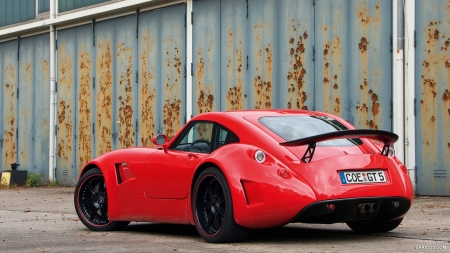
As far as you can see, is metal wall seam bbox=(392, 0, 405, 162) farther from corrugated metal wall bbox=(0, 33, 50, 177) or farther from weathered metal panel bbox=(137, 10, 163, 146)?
corrugated metal wall bbox=(0, 33, 50, 177)

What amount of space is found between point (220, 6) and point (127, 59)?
10.5 ft

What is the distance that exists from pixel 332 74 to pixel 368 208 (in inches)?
307

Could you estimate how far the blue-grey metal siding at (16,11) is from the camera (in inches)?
885

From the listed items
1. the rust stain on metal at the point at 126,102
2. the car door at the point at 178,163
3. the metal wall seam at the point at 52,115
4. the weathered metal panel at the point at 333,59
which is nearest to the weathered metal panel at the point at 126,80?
the rust stain on metal at the point at 126,102

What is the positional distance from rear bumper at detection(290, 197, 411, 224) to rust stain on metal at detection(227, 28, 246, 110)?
916 cm

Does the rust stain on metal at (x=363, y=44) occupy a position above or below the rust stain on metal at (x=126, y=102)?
above

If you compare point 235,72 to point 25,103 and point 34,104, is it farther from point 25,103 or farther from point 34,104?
point 25,103

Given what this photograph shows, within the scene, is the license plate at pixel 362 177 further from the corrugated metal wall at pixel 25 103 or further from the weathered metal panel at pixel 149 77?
the corrugated metal wall at pixel 25 103

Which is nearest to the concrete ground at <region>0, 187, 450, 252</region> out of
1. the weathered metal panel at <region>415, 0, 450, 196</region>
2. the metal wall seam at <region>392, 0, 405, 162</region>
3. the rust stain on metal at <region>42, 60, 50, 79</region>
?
the weathered metal panel at <region>415, 0, 450, 196</region>

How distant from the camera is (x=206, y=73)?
17.1 metres

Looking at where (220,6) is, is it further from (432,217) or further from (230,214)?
(230,214)

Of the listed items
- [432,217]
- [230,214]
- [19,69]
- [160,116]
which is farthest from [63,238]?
[19,69]

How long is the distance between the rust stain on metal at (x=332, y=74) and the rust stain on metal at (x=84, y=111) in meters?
7.34

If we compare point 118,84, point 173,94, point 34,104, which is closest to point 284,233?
point 173,94
